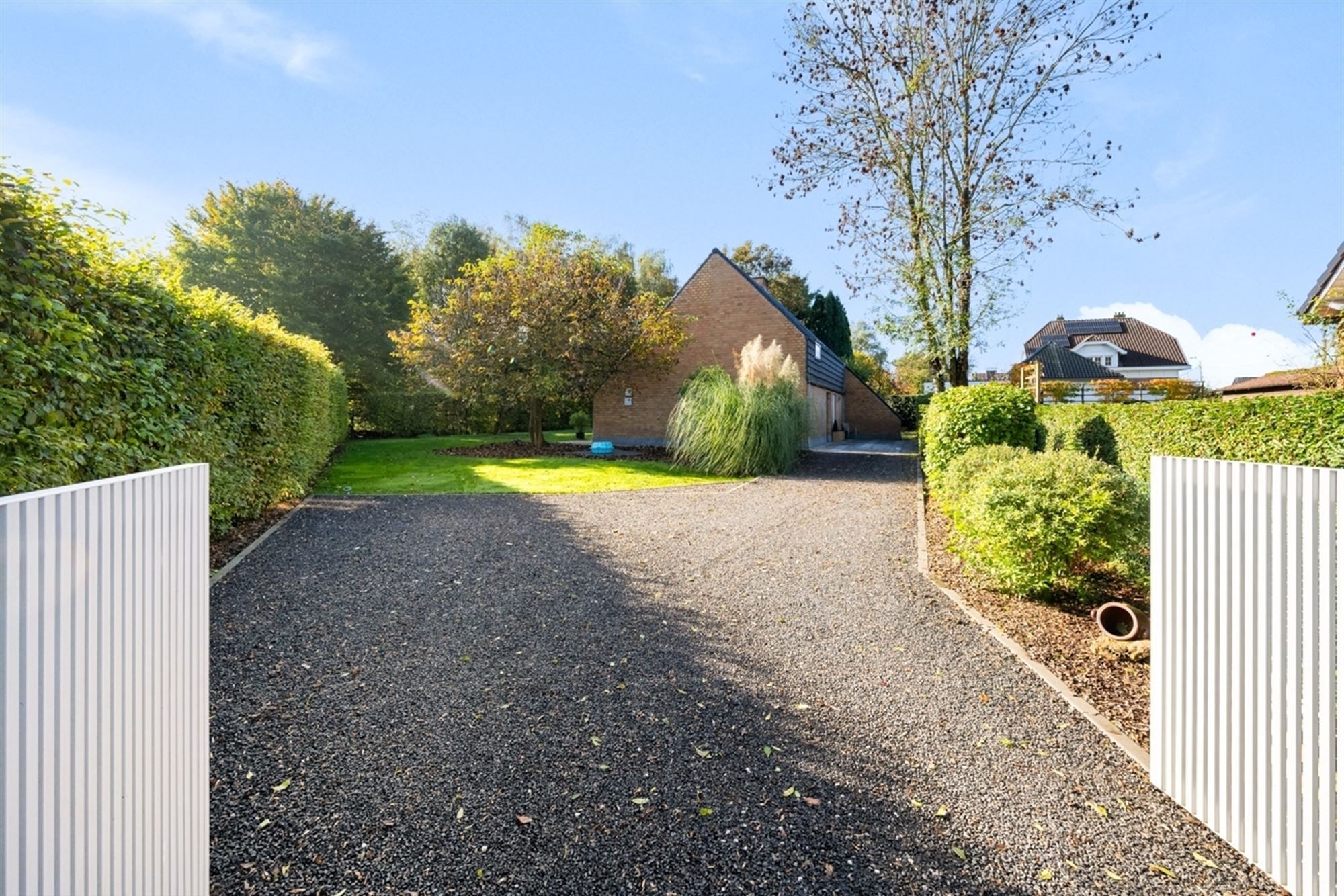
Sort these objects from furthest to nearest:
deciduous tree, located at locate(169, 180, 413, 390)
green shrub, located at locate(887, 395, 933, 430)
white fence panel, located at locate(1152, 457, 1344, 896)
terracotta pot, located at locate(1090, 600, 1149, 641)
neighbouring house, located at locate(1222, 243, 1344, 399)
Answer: green shrub, located at locate(887, 395, 933, 430)
deciduous tree, located at locate(169, 180, 413, 390)
neighbouring house, located at locate(1222, 243, 1344, 399)
terracotta pot, located at locate(1090, 600, 1149, 641)
white fence panel, located at locate(1152, 457, 1344, 896)

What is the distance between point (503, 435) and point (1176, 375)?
40397 millimetres

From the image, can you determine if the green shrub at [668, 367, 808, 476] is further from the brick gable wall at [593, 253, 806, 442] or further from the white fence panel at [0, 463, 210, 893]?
the white fence panel at [0, 463, 210, 893]

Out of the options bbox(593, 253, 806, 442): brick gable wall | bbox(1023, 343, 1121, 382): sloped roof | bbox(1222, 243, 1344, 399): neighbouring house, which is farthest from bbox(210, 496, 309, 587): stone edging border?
bbox(1023, 343, 1121, 382): sloped roof

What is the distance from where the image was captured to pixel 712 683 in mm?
3506

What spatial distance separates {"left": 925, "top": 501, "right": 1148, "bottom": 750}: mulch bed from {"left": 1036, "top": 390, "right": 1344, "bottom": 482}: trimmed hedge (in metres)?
1.87

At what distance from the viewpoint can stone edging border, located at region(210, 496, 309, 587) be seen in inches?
199

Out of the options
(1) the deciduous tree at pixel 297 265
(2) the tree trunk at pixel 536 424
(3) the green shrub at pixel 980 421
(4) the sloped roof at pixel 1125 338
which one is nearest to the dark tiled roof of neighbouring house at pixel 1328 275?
(3) the green shrub at pixel 980 421

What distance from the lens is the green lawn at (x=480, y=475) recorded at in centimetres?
1012

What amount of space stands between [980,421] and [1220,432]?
2384mm

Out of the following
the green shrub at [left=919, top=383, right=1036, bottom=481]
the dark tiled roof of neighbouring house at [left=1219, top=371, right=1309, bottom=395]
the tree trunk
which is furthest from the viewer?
the tree trunk

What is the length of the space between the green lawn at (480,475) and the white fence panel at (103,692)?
7.89 m

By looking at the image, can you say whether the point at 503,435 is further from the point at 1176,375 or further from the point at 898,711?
the point at 1176,375

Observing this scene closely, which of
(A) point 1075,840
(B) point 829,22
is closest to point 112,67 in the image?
(A) point 1075,840

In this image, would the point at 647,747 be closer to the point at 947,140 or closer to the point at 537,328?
the point at 947,140
